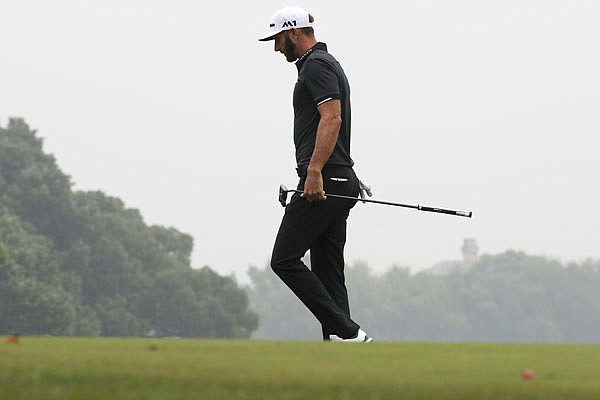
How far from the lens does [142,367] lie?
729 centimetres

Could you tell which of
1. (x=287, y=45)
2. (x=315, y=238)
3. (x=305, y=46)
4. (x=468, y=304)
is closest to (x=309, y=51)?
(x=305, y=46)

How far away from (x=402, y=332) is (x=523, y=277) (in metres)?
17.1

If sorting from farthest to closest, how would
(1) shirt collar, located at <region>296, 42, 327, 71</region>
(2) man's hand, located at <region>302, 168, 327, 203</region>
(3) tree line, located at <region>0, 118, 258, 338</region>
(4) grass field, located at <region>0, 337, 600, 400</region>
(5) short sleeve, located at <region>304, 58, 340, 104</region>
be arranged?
1. (3) tree line, located at <region>0, 118, 258, 338</region>
2. (1) shirt collar, located at <region>296, 42, 327, 71</region>
3. (5) short sleeve, located at <region>304, 58, 340, 104</region>
4. (2) man's hand, located at <region>302, 168, 327, 203</region>
5. (4) grass field, located at <region>0, 337, 600, 400</region>

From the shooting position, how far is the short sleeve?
38.4ft

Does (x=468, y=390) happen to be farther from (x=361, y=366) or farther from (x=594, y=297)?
(x=594, y=297)

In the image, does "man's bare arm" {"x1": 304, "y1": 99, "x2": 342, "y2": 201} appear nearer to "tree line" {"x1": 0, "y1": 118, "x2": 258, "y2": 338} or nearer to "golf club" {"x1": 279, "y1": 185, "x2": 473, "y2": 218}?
"golf club" {"x1": 279, "y1": 185, "x2": 473, "y2": 218}

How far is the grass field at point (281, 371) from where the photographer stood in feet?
21.4

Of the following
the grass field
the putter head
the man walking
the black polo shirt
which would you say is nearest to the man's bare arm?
the man walking

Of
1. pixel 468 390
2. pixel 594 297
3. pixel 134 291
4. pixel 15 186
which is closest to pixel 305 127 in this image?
pixel 468 390

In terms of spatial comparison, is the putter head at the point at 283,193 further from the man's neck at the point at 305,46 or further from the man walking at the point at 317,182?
the man's neck at the point at 305,46

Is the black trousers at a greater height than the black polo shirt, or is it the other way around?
the black polo shirt

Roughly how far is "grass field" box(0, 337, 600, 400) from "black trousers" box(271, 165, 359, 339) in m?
2.44

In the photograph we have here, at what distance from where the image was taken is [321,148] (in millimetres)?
11570

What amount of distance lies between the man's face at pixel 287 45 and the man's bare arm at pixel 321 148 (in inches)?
29.4
